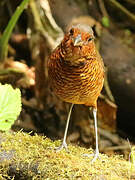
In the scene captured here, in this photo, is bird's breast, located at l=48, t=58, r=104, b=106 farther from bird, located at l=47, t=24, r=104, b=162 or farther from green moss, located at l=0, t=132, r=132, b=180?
green moss, located at l=0, t=132, r=132, b=180

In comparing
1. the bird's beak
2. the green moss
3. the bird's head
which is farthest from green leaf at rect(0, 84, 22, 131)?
the bird's beak

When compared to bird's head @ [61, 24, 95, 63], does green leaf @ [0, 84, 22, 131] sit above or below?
below

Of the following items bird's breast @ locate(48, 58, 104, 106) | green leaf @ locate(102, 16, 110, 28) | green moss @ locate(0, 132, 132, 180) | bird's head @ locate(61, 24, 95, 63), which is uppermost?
green leaf @ locate(102, 16, 110, 28)

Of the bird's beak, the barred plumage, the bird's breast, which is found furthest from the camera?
the bird's breast

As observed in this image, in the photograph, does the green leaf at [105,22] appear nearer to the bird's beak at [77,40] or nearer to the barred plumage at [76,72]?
the barred plumage at [76,72]

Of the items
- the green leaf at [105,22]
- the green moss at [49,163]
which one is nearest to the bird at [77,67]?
the green moss at [49,163]

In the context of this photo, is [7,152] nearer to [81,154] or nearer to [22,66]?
[81,154]

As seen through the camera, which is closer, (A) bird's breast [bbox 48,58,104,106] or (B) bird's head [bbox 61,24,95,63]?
(B) bird's head [bbox 61,24,95,63]
